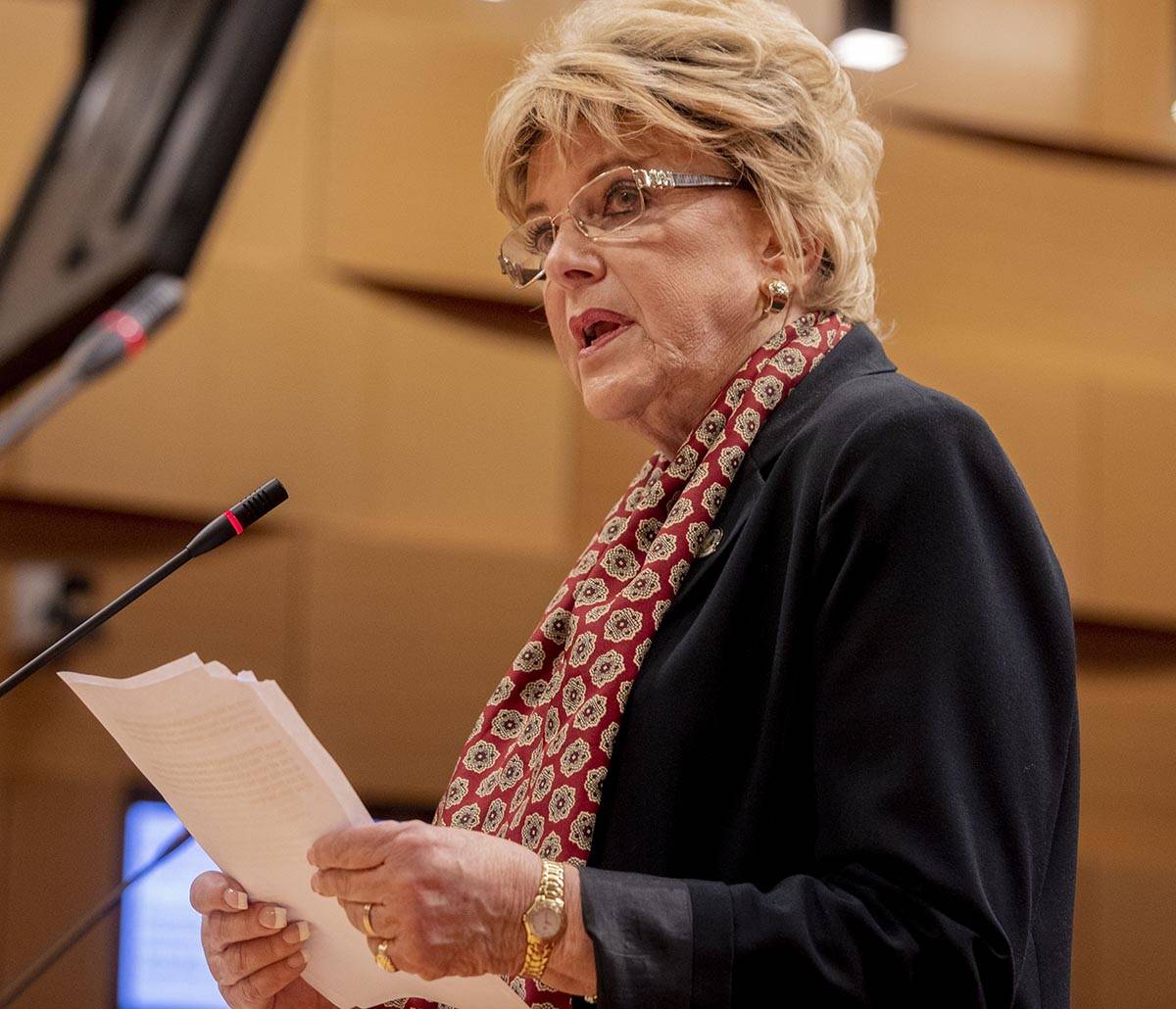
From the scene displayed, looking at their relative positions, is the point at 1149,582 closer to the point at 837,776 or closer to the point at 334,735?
the point at 334,735

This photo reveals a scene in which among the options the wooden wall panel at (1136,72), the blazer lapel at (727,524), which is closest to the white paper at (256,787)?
the blazer lapel at (727,524)

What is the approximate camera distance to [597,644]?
1.37 meters

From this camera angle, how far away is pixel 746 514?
4.42 feet

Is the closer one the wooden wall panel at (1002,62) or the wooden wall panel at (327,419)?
the wooden wall panel at (327,419)

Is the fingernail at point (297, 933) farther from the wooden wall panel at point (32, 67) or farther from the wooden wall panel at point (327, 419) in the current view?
the wooden wall panel at point (32, 67)

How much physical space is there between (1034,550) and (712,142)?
556 millimetres

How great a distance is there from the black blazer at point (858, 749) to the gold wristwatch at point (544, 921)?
2cm

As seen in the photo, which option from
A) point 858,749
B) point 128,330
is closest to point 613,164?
point 128,330

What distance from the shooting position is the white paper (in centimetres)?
108

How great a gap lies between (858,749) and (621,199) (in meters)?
0.67

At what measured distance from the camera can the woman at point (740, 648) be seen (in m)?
1.09

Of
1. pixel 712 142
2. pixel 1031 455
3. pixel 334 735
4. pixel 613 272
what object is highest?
pixel 712 142

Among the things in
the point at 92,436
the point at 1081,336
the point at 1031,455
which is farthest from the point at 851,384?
the point at 1081,336

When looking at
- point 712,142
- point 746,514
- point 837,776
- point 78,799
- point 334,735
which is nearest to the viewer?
point 837,776
